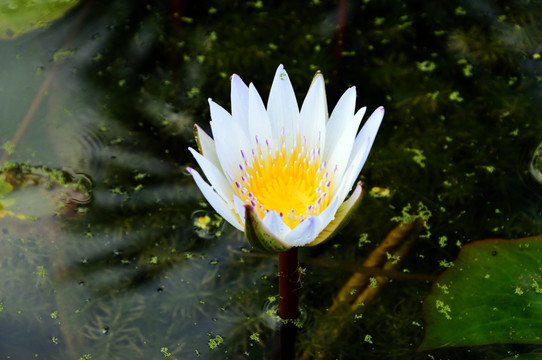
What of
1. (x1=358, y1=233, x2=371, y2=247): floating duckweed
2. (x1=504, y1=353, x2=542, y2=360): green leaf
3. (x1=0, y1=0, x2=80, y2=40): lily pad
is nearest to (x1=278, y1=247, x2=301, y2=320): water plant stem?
(x1=358, y1=233, x2=371, y2=247): floating duckweed

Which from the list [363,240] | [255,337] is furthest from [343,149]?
[255,337]

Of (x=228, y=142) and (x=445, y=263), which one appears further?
(x=445, y=263)

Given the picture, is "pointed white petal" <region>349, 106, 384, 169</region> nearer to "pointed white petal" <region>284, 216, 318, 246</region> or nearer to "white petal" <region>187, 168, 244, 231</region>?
"pointed white petal" <region>284, 216, 318, 246</region>

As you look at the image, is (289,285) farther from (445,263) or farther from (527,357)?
(527,357)

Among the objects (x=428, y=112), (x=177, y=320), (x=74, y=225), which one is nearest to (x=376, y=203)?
(x=428, y=112)

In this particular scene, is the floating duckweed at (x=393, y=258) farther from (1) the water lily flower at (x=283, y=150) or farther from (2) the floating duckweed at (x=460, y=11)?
(2) the floating duckweed at (x=460, y=11)

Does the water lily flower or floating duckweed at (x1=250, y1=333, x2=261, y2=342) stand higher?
the water lily flower

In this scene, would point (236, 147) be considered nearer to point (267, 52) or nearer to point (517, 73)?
point (267, 52)
